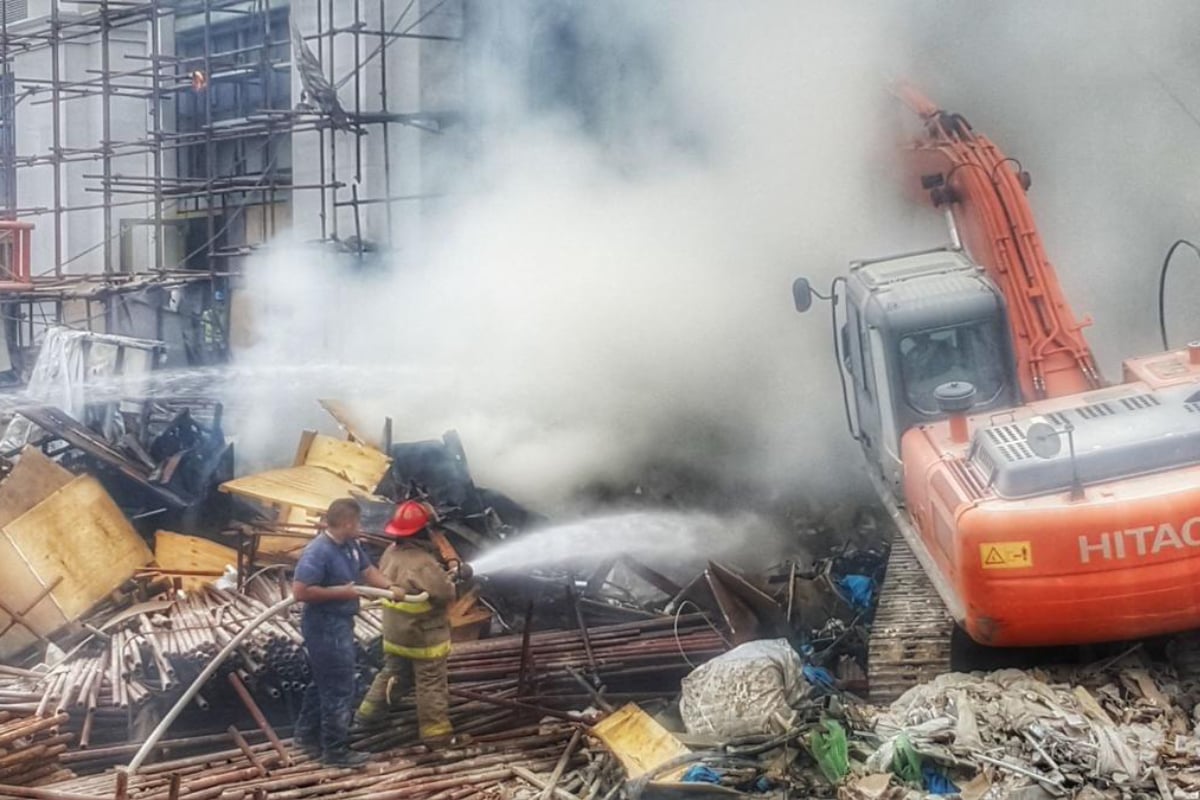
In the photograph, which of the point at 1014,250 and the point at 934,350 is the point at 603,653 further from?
the point at 1014,250

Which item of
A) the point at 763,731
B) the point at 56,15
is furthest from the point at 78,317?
the point at 763,731

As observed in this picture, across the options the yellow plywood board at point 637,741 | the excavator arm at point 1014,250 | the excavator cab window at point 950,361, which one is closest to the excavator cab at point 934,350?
the excavator cab window at point 950,361

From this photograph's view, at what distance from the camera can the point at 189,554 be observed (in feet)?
33.9

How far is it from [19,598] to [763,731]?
18.8ft

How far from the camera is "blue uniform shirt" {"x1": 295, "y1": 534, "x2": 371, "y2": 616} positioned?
701cm

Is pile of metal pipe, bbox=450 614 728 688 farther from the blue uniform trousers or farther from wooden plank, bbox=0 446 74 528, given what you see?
wooden plank, bbox=0 446 74 528

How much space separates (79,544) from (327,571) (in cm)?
374

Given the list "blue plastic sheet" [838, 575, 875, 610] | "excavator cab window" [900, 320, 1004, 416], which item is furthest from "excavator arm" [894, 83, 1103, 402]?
"blue plastic sheet" [838, 575, 875, 610]

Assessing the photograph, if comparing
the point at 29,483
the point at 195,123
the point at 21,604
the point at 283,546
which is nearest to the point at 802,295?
the point at 283,546

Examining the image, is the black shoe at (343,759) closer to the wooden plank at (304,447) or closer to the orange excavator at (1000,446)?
the orange excavator at (1000,446)

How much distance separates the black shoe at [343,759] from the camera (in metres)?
7.05

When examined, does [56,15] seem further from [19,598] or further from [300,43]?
[19,598]

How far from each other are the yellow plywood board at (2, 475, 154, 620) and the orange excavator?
5.63 metres

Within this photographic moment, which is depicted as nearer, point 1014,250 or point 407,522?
point 407,522
